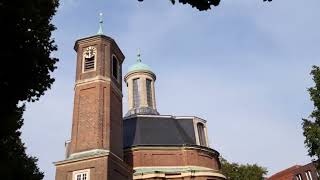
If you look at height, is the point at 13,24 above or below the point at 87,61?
below

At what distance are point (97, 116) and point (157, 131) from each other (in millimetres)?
7507

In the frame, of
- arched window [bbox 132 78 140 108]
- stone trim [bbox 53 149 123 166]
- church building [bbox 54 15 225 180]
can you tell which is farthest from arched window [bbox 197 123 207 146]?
stone trim [bbox 53 149 123 166]

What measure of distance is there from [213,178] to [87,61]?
12390mm

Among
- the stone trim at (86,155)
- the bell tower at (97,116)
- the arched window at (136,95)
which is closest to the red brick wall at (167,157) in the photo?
the bell tower at (97,116)

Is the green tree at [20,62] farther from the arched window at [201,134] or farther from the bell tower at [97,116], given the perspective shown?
the arched window at [201,134]

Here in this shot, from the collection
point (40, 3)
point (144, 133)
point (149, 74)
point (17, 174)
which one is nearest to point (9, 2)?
point (40, 3)

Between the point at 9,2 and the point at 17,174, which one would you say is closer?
the point at 9,2

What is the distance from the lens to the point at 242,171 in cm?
3712

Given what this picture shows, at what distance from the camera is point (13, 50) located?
11.4m

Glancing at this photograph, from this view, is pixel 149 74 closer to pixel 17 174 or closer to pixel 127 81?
pixel 127 81

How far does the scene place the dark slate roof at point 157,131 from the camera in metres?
33.0

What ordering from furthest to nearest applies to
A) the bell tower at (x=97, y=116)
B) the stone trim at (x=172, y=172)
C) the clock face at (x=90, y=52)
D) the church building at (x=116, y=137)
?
the stone trim at (x=172, y=172), the clock face at (x=90, y=52), the church building at (x=116, y=137), the bell tower at (x=97, y=116)

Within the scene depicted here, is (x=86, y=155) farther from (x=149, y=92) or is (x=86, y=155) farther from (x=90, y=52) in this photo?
(x=149, y=92)

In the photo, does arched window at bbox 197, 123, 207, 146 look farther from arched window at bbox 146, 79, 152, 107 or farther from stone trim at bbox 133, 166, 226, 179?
arched window at bbox 146, 79, 152, 107
